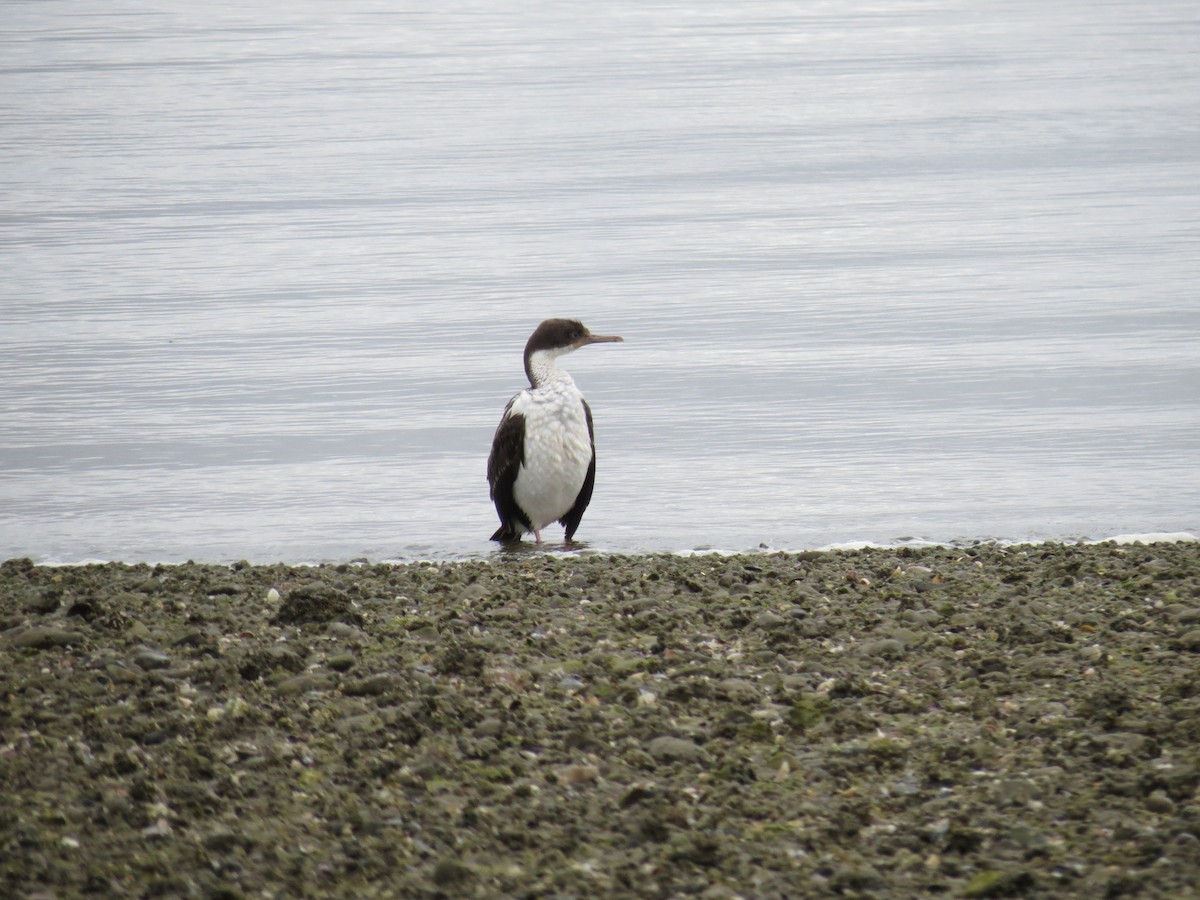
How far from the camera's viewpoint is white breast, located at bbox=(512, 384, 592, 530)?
841 centimetres

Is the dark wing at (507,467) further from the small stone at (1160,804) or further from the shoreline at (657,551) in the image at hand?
the small stone at (1160,804)

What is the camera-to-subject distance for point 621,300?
14.4m

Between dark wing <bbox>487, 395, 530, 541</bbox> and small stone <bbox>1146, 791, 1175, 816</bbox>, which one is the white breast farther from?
small stone <bbox>1146, 791, 1175, 816</bbox>

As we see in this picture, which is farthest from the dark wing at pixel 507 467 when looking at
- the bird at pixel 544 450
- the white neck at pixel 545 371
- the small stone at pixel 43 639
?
the small stone at pixel 43 639

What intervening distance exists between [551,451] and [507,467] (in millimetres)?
246

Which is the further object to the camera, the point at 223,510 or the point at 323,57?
the point at 323,57

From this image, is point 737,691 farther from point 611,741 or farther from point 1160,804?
point 1160,804

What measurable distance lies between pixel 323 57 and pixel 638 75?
9.22 meters

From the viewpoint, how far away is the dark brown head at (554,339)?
8641 millimetres

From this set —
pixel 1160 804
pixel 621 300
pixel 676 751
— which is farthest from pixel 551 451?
pixel 621 300

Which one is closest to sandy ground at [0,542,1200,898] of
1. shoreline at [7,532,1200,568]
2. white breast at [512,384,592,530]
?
shoreline at [7,532,1200,568]

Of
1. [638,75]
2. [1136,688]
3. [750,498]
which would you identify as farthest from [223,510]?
[638,75]

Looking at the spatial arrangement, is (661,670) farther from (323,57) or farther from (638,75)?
(323,57)

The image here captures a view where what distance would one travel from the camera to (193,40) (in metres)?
40.4
